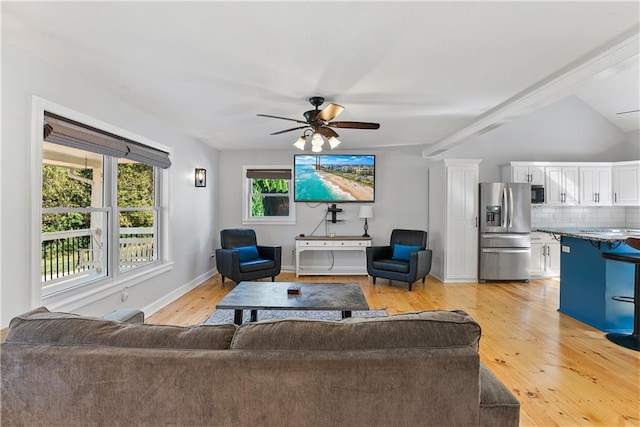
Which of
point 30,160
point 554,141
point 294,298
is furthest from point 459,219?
point 30,160

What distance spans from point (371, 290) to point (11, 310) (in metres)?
3.96

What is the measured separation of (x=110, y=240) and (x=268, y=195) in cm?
327

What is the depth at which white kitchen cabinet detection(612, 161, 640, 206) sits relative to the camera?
5582 mm

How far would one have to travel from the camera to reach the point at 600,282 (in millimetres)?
3342

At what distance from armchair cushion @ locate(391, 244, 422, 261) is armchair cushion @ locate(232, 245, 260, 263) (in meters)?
2.26

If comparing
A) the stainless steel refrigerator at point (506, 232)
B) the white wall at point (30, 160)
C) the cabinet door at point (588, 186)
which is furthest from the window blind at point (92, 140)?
the cabinet door at point (588, 186)

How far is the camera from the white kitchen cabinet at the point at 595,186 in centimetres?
579

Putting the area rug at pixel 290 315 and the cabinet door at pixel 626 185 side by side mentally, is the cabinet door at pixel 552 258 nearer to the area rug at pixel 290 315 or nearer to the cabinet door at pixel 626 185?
the cabinet door at pixel 626 185

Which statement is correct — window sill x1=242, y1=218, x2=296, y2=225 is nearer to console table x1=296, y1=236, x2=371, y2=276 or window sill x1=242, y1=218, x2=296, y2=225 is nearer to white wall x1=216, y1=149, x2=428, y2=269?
white wall x1=216, y1=149, x2=428, y2=269

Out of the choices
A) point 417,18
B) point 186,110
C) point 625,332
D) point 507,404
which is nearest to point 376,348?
point 507,404

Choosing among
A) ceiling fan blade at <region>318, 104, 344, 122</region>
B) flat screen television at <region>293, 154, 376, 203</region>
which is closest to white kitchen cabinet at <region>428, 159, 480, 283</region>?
flat screen television at <region>293, 154, 376, 203</region>

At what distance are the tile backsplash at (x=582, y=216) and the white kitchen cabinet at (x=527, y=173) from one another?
0.57 metres

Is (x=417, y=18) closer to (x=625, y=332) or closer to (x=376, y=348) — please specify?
(x=376, y=348)

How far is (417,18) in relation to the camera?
1824mm
